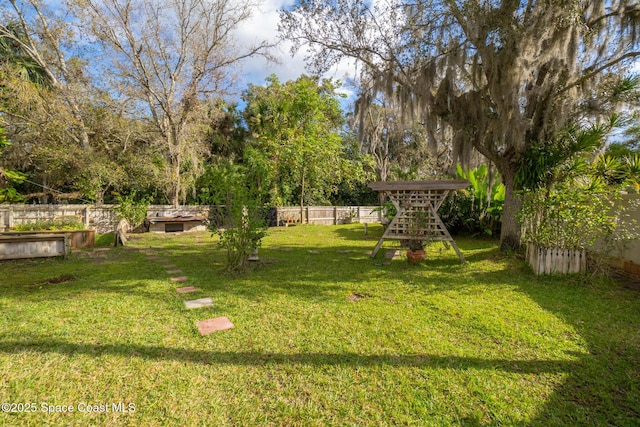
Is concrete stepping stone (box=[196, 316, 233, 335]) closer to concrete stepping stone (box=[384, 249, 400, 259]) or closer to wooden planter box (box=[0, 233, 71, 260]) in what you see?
concrete stepping stone (box=[384, 249, 400, 259])

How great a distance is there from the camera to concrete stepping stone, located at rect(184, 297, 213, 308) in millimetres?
3339

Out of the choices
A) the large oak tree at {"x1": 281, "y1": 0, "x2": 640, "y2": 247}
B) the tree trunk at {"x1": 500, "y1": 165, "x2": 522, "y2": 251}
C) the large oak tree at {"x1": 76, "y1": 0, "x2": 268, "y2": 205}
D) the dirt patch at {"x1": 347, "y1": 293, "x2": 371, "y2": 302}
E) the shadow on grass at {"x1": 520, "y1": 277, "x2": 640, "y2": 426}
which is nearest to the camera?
the shadow on grass at {"x1": 520, "y1": 277, "x2": 640, "y2": 426}

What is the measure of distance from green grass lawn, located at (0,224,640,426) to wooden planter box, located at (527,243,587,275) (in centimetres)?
28

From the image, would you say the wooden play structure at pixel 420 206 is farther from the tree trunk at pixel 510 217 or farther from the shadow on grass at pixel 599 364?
the shadow on grass at pixel 599 364

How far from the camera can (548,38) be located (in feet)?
16.1

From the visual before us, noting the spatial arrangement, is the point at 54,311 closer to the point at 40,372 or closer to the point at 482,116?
the point at 40,372

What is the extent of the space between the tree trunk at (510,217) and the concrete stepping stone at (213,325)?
5995mm

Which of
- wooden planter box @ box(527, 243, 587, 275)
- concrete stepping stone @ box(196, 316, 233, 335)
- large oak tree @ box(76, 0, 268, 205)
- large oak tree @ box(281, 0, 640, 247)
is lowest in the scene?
concrete stepping stone @ box(196, 316, 233, 335)

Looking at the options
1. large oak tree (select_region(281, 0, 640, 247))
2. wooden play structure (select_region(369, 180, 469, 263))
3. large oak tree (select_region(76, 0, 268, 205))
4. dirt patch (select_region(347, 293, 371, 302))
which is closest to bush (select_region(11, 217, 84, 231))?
large oak tree (select_region(76, 0, 268, 205))

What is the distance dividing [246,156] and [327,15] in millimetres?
9425

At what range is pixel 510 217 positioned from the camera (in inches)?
241

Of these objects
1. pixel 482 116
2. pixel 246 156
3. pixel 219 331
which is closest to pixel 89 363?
pixel 219 331

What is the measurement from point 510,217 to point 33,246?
400 inches

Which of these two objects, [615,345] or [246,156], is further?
[246,156]
